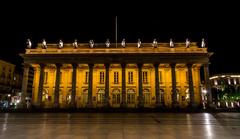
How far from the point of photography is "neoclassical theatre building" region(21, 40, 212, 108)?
39.8 m

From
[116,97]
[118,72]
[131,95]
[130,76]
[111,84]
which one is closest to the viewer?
[116,97]

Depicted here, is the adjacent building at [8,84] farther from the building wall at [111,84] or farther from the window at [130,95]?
the window at [130,95]

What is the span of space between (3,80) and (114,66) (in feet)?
118

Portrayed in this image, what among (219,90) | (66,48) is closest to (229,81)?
(219,90)

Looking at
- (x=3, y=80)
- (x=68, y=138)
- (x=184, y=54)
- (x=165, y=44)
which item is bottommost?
(x=68, y=138)

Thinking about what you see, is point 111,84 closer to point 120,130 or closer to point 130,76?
point 130,76

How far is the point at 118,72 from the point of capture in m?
46.4

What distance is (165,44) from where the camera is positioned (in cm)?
4309

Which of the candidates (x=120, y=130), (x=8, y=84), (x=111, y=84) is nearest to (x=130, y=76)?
(x=111, y=84)

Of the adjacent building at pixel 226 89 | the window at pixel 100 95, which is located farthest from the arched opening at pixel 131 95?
the adjacent building at pixel 226 89

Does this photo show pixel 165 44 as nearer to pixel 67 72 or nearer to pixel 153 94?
pixel 153 94

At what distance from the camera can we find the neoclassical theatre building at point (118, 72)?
39.8 meters

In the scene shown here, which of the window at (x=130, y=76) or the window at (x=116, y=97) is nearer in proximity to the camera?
the window at (x=116, y=97)

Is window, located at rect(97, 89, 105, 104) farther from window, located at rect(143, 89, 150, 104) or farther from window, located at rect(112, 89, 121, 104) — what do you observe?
window, located at rect(143, 89, 150, 104)
